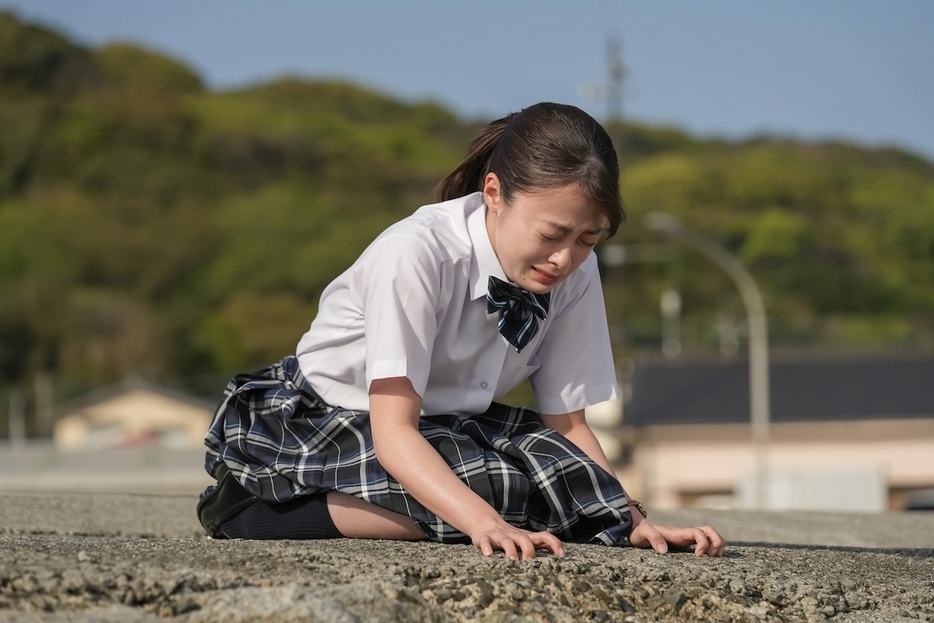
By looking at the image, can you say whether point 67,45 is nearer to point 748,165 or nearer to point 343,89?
point 343,89

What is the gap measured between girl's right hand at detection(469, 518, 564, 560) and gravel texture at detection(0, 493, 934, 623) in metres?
0.03

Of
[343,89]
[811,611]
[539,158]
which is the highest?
[343,89]

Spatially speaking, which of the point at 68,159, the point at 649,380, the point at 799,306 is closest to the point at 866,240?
the point at 799,306

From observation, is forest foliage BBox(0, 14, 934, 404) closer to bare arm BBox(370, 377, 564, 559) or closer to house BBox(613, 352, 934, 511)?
house BBox(613, 352, 934, 511)

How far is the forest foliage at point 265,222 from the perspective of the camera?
48.9 metres

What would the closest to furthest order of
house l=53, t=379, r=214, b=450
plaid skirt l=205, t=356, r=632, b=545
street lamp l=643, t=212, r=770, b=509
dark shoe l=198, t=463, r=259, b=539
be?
plaid skirt l=205, t=356, r=632, b=545, dark shoe l=198, t=463, r=259, b=539, street lamp l=643, t=212, r=770, b=509, house l=53, t=379, r=214, b=450

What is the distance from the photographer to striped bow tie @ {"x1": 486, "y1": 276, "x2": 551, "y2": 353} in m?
2.84

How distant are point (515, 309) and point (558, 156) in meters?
0.38

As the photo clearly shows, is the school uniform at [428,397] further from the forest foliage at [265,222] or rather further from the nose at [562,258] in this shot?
the forest foliage at [265,222]

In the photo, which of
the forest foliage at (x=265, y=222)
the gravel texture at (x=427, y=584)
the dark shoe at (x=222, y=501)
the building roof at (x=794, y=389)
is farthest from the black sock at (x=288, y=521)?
the forest foliage at (x=265, y=222)

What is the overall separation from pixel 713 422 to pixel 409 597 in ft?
81.0

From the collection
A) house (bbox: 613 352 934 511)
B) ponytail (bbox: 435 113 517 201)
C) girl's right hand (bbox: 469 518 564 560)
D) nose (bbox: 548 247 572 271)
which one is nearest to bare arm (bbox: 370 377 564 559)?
girl's right hand (bbox: 469 518 564 560)

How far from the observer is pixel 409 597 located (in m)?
2.14

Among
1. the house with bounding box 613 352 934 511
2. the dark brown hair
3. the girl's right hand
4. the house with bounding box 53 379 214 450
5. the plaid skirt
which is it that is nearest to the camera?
the girl's right hand
